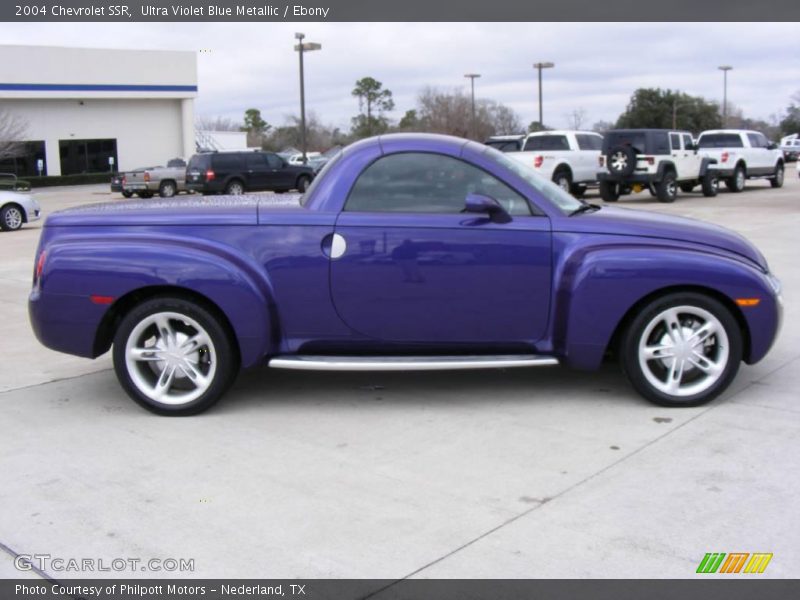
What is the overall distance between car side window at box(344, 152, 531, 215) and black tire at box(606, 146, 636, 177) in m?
17.8

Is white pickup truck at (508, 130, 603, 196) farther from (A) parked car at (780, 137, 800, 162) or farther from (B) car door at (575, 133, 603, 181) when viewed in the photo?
(A) parked car at (780, 137, 800, 162)

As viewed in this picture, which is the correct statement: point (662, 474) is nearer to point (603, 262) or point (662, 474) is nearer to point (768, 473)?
point (768, 473)

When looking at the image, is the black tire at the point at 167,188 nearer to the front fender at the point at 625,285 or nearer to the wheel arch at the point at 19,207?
the wheel arch at the point at 19,207

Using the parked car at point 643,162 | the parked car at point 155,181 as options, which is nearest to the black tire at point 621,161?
the parked car at point 643,162

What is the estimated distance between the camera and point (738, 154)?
87.3 ft

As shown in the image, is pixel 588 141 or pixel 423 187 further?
pixel 588 141

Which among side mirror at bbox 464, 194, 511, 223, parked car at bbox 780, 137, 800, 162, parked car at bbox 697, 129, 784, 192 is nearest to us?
side mirror at bbox 464, 194, 511, 223

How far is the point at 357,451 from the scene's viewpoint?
469 centimetres

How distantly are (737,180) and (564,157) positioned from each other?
21.2 ft

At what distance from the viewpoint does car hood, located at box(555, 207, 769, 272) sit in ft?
17.4

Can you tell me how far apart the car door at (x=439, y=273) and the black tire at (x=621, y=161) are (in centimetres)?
1784

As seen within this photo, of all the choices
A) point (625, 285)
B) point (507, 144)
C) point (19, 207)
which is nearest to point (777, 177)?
point (507, 144)

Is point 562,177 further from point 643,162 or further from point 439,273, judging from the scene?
point 439,273

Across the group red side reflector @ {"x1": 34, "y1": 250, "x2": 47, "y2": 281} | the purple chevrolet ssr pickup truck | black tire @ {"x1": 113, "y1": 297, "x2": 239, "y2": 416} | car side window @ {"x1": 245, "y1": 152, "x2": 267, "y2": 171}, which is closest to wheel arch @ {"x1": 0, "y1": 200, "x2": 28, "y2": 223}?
car side window @ {"x1": 245, "y1": 152, "x2": 267, "y2": 171}
